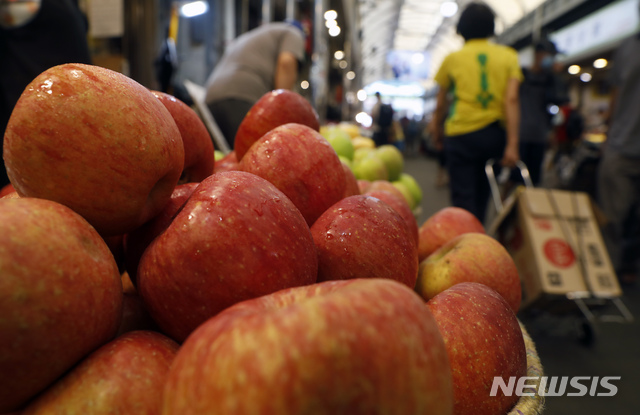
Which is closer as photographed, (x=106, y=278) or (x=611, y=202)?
(x=106, y=278)

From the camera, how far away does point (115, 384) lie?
0.52 meters

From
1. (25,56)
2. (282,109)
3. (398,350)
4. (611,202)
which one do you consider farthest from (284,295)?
(611,202)

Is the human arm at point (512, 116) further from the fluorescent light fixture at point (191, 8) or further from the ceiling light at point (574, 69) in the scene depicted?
the ceiling light at point (574, 69)

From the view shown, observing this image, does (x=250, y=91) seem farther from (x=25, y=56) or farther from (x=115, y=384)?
(x=115, y=384)

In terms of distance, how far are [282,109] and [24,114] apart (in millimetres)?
721

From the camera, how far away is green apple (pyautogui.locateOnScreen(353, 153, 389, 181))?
2041 millimetres

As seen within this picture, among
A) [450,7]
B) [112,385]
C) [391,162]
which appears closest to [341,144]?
[391,162]

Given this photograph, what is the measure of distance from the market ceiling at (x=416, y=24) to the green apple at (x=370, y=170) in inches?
653

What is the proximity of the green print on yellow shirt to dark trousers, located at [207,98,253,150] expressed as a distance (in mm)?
1675

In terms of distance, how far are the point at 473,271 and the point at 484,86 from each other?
2.45 m

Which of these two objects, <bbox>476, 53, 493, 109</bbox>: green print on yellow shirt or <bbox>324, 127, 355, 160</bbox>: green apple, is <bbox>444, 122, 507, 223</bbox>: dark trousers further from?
<bbox>324, 127, 355, 160</bbox>: green apple

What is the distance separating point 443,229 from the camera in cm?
135

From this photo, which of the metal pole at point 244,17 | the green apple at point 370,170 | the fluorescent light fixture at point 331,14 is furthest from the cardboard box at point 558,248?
the fluorescent light fixture at point 331,14

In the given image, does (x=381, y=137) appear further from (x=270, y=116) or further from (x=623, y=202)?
(x=270, y=116)
